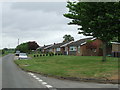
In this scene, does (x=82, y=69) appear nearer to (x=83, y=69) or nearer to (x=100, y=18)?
(x=83, y=69)

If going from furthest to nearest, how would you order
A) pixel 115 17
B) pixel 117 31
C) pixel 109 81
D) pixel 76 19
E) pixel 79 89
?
1. pixel 76 19
2. pixel 117 31
3. pixel 115 17
4. pixel 109 81
5. pixel 79 89

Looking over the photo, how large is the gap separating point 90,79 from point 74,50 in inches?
1712

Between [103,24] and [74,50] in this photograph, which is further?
[74,50]

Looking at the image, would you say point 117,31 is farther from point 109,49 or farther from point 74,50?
point 74,50

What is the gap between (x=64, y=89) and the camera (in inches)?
373

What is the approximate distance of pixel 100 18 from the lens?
20.5m

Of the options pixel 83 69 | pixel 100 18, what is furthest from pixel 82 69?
pixel 100 18

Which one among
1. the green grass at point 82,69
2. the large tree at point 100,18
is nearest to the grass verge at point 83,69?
the green grass at point 82,69

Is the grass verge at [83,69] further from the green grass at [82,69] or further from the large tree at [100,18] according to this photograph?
the large tree at [100,18]

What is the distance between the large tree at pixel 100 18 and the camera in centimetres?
2028

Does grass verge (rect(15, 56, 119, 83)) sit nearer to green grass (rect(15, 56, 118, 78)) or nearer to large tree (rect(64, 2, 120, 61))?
green grass (rect(15, 56, 118, 78))

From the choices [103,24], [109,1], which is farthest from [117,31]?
[109,1]

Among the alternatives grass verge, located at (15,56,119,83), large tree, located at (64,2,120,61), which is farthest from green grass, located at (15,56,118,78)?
large tree, located at (64,2,120,61)

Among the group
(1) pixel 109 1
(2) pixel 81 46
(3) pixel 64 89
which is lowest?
(3) pixel 64 89
